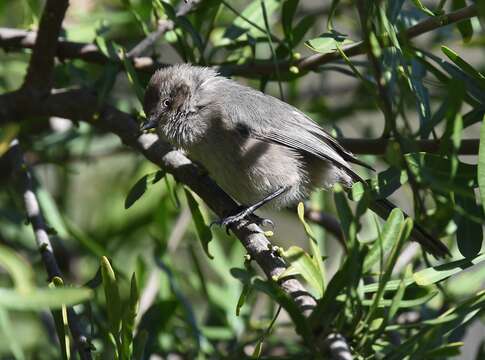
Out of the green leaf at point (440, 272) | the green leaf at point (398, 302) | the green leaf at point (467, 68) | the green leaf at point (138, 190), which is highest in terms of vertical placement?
the green leaf at point (467, 68)

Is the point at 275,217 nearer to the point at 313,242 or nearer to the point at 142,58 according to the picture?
the point at 142,58

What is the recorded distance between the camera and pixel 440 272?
1.66 metres

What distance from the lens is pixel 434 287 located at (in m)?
1.71

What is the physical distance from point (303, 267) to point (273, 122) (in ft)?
5.09

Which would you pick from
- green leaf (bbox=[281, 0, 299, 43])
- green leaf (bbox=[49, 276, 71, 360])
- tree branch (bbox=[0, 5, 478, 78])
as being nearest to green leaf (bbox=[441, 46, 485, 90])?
tree branch (bbox=[0, 5, 478, 78])

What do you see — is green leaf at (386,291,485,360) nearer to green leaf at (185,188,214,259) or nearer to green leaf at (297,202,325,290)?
green leaf at (297,202,325,290)

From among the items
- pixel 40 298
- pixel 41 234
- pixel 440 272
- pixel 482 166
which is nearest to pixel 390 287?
pixel 440 272

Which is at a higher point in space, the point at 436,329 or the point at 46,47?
the point at 46,47

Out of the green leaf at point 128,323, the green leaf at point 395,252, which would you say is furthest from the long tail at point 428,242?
the green leaf at point 128,323

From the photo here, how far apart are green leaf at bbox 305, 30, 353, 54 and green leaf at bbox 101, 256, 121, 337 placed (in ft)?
2.76

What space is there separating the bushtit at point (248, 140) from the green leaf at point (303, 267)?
1264 millimetres

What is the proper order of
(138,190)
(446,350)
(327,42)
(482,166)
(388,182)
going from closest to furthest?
(446,350)
(482,166)
(388,182)
(327,42)
(138,190)

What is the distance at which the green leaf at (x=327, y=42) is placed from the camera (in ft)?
6.58

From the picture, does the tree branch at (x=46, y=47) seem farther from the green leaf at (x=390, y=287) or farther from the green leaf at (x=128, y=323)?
the green leaf at (x=390, y=287)
